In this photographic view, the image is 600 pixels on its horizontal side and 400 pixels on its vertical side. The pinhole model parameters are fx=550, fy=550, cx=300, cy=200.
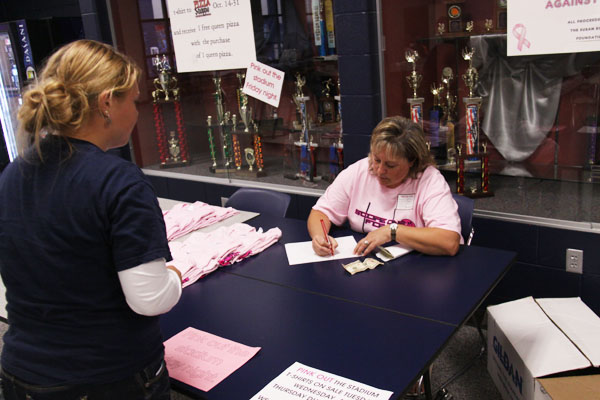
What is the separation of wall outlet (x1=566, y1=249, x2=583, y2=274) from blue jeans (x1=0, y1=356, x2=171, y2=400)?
2.09 metres

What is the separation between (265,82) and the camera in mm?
3646

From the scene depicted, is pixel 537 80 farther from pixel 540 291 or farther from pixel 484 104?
pixel 540 291

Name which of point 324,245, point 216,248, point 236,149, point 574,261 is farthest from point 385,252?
point 236,149

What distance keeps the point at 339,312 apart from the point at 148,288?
68 cm

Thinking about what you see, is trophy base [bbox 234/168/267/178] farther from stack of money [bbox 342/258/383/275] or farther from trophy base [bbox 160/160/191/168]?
stack of money [bbox 342/258/383/275]

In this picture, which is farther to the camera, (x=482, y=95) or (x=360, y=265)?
(x=482, y=95)

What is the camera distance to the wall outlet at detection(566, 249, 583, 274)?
8.52 ft

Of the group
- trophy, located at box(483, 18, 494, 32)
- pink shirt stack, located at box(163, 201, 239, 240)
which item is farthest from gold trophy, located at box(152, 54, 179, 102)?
trophy, located at box(483, 18, 494, 32)

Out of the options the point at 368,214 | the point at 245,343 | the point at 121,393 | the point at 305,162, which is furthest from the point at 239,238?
the point at 305,162

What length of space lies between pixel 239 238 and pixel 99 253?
3.75 ft

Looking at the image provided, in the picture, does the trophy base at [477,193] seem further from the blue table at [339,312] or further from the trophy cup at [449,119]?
the blue table at [339,312]

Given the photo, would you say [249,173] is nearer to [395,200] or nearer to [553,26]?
[395,200]

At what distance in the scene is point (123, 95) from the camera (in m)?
1.15

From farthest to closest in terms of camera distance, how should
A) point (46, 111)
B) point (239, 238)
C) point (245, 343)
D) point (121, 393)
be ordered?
point (239, 238) < point (245, 343) < point (121, 393) < point (46, 111)
